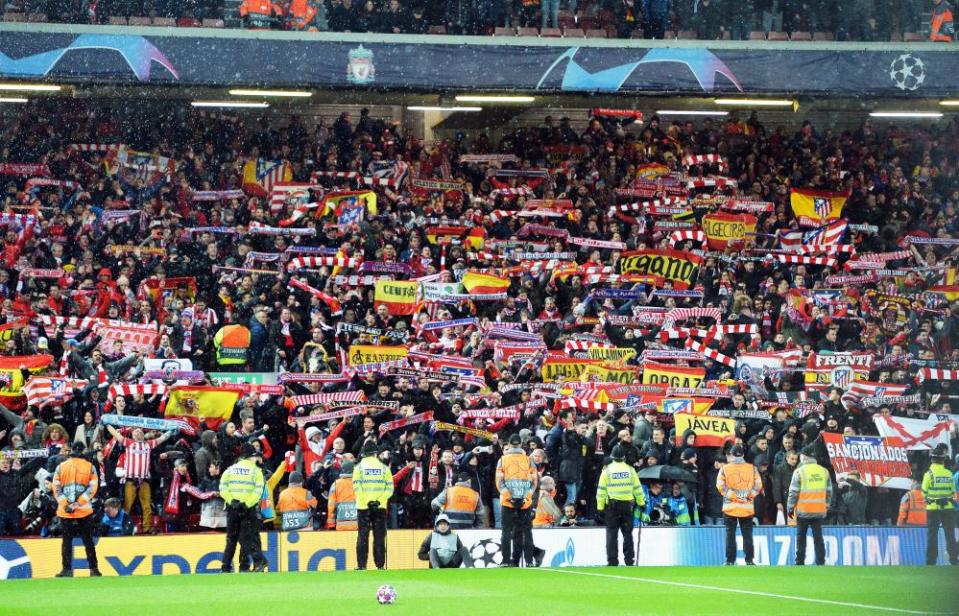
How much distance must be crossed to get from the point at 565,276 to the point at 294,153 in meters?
7.24

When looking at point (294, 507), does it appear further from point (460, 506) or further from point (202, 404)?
point (202, 404)

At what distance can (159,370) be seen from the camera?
20047mm

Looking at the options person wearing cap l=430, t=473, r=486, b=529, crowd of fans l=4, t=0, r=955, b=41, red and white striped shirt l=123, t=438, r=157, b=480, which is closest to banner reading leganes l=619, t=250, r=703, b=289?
crowd of fans l=4, t=0, r=955, b=41

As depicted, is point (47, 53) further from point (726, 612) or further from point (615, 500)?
point (726, 612)

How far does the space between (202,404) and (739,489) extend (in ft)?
24.7

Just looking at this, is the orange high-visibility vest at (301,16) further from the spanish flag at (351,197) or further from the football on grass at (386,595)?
the football on grass at (386,595)

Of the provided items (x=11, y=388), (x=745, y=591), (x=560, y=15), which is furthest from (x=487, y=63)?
(x=745, y=591)

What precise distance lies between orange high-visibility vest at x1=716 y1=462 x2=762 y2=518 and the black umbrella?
178 centimetres

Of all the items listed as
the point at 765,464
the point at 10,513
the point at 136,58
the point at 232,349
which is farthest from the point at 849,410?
the point at 136,58

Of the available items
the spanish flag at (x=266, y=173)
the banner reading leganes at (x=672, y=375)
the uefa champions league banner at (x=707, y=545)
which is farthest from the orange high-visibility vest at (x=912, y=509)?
the spanish flag at (x=266, y=173)

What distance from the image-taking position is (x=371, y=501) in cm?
1650

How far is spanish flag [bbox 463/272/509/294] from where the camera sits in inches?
936

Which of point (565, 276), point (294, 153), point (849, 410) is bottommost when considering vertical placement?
point (849, 410)

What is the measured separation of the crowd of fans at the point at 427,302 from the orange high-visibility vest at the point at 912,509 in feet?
1.86
